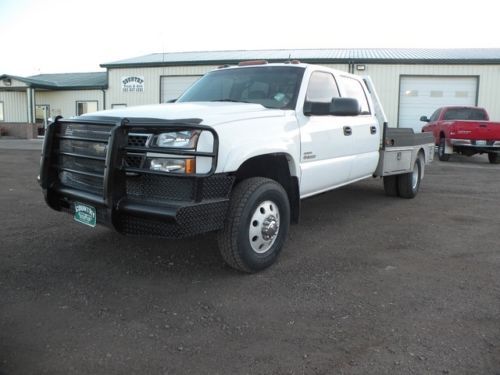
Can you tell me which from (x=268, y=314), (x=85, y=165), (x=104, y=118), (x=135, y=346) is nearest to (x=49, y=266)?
(x=85, y=165)

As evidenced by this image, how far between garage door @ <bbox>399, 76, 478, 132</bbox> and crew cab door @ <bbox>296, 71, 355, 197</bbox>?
17861 mm

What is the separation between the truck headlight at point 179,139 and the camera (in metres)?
3.54

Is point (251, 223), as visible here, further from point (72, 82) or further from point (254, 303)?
point (72, 82)

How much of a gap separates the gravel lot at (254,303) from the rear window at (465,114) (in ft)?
36.8

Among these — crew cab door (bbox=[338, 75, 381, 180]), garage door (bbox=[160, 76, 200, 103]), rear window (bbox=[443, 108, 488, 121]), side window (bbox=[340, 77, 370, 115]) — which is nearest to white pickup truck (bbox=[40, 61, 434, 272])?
crew cab door (bbox=[338, 75, 381, 180])

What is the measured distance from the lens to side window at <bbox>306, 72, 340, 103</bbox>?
519 centimetres

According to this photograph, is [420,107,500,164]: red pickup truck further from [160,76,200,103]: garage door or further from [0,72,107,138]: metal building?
[0,72,107,138]: metal building

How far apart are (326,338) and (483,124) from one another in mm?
12998

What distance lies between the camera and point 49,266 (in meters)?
4.33

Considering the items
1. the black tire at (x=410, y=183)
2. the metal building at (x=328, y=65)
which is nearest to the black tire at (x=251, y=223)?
the black tire at (x=410, y=183)

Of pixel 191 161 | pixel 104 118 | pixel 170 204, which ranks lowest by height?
pixel 170 204

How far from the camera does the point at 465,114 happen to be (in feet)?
54.0

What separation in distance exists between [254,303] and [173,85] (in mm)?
A: 22961

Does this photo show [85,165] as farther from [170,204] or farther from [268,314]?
[268,314]
